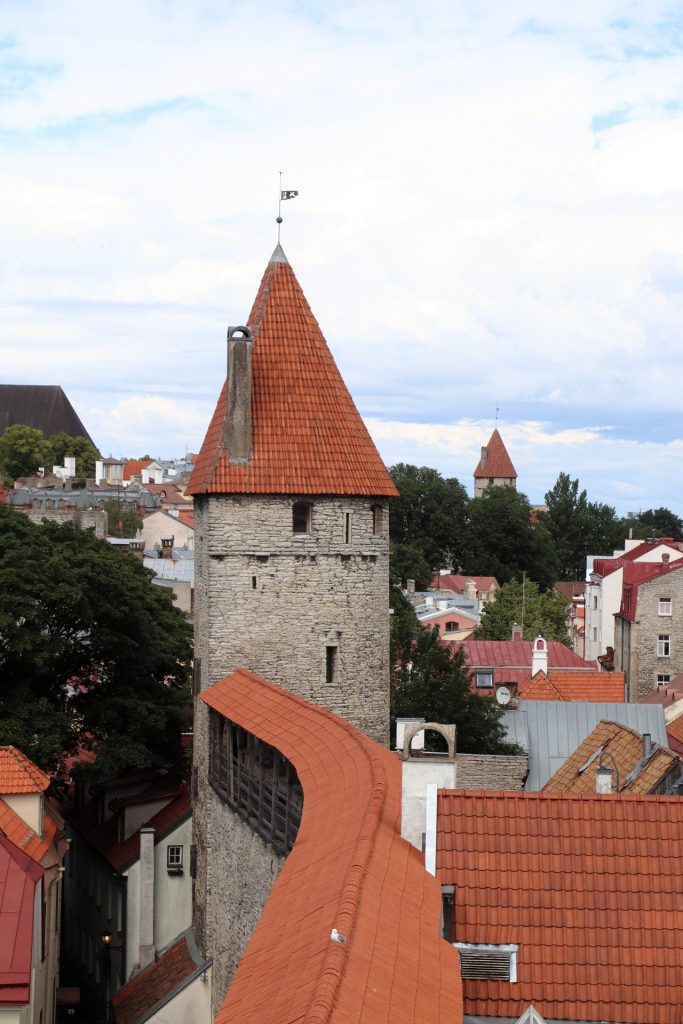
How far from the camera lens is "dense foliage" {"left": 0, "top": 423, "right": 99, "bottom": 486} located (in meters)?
105

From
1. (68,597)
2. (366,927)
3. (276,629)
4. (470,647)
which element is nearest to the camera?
(366,927)

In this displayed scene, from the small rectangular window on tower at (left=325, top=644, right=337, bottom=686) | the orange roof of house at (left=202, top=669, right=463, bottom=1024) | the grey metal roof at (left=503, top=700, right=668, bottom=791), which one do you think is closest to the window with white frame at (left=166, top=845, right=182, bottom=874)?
the small rectangular window on tower at (left=325, top=644, right=337, bottom=686)

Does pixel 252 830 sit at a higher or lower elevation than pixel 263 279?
lower

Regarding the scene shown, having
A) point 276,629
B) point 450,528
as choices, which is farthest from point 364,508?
point 450,528

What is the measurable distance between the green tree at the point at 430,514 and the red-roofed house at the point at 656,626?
3932 centimetres

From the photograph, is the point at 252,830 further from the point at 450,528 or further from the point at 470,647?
the point at 450,528

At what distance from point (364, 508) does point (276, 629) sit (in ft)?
8.18

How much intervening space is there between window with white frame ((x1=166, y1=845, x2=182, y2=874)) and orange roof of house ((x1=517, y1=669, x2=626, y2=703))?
1269 centimetres

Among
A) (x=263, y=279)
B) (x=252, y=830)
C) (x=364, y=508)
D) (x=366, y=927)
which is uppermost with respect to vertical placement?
(x=263, y=279)

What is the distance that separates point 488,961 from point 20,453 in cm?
9696

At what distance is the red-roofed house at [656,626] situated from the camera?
201 feet

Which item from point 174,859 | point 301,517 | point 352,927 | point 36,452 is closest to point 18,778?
point 301,517

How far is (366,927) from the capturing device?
8.30m

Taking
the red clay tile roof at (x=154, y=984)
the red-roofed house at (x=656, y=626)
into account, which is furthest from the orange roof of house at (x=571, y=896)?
the red-roofed house at (x=656, y=626)
